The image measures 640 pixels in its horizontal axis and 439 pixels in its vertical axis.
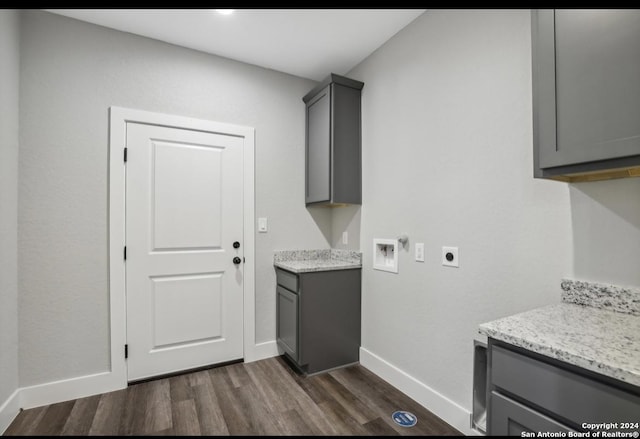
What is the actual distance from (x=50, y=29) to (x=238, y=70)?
1276mm

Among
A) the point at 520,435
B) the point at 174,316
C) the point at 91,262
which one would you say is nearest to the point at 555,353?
the point at 520,435

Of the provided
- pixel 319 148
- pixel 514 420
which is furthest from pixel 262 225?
pixel 514 420

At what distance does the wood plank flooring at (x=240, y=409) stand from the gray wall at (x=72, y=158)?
0.32 metres

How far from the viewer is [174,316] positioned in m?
2.44

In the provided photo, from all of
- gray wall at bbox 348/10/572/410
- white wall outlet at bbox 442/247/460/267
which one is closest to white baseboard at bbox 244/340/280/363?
gray wall at bbox 348/10/572/410

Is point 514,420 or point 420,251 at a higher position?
point 420,251

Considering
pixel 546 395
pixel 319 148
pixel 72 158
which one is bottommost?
pixel 546 395

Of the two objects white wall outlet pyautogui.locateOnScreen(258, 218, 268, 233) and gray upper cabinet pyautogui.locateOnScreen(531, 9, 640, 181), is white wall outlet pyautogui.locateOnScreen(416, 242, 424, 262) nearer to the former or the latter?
gray upper cabinet pyautogui.locateOnScreen(531, 9, 640, 181)

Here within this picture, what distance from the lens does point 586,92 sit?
1089mm

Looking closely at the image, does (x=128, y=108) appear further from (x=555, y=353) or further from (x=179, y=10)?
(x=555, y=353)

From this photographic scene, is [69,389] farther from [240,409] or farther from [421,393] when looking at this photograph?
[421,393]

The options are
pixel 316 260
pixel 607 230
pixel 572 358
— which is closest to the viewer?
pixel 572 358

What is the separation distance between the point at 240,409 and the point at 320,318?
33.2 inches

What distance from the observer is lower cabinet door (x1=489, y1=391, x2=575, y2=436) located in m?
0.94
